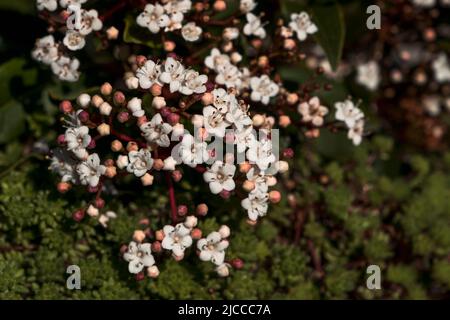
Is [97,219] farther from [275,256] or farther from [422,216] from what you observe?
[422,216]

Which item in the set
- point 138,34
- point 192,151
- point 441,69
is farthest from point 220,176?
point 441,69

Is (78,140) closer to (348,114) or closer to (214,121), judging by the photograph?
(214,121)

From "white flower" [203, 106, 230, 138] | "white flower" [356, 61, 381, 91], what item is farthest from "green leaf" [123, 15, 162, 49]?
"white flower" [356, 61, 381, 91]

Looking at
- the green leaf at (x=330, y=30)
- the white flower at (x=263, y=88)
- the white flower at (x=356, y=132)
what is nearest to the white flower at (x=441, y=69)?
the green leaf at (x=330, y=30)

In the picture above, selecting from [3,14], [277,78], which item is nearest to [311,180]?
[277,78]

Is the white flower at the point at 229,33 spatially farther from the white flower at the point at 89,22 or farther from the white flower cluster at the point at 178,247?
the white flower cluster at the point at 178,247

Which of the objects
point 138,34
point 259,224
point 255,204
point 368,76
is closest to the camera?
point 255,204
